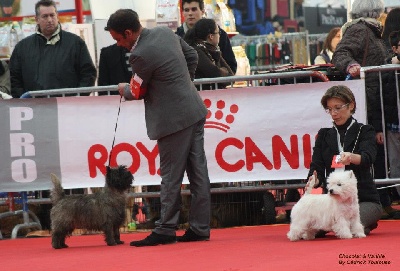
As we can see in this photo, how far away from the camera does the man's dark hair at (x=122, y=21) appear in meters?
7.96

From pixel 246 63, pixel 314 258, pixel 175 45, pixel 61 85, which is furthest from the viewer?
pixel 246 63

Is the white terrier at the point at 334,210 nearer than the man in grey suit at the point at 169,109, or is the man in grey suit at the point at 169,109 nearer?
the white terrier at the point at 334,210

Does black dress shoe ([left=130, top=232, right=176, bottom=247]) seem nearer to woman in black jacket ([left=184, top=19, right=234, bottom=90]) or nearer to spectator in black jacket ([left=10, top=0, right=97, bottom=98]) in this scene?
woman in black jacket ([left=184, top=19, right=234, bottom=90])

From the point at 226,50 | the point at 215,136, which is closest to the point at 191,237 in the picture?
the point at 215,136

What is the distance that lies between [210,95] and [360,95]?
4.61ft

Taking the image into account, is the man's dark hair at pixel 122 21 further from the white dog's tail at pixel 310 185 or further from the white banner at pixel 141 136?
the white banner at pixel 141 136

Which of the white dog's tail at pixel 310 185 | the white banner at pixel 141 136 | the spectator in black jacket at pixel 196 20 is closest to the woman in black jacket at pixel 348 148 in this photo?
the white dog's tail at pixel 310 185

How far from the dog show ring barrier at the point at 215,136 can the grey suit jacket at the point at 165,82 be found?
5.29 ft

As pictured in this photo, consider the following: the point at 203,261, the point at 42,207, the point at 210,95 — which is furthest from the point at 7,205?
the point at 203,261

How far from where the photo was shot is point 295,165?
9.94 meters

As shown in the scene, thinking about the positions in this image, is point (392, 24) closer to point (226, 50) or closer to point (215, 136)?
point (226, 50)

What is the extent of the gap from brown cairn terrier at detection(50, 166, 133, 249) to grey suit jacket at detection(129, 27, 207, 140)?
53 cm

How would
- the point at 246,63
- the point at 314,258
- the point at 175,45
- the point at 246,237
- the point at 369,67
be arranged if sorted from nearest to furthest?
the point at 314,258, the point at 175,45, the point at 246,237, the point at 369,67, the point at 246,63

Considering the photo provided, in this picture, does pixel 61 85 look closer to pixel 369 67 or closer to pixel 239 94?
pixel 239 94
